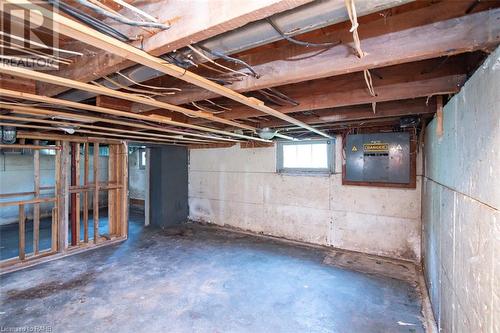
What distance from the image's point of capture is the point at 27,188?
604cm

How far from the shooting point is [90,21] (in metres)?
0.89

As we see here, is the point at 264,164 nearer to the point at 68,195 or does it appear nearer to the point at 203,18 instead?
the point at 68,195

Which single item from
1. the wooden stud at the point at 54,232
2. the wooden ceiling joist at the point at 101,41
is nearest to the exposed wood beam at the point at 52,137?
the wooden stud at the point at 54,232

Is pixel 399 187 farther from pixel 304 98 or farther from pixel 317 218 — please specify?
pixel 304 98

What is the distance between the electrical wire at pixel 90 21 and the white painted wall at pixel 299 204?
12.5ft

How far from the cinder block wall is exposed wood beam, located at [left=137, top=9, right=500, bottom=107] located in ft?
0.39

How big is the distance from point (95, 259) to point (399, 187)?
466cm

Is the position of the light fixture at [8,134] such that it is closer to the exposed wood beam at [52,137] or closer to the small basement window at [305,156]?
the exposed wood beam at [52,137]

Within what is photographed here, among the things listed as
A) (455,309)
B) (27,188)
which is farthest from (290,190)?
(27,188)

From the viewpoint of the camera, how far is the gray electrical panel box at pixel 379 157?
3564mm

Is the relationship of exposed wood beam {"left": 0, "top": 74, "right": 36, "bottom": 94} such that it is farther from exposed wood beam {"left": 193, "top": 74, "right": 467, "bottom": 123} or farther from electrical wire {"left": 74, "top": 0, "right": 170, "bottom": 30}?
exposed wood beam {"left": 193, "top": 74, "right": 467, "bottom": 123}

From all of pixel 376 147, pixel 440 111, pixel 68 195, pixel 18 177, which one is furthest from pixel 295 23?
pixel 18 177

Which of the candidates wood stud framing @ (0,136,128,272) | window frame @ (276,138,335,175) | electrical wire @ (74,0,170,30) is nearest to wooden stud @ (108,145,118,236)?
wood stud framing @ (0,136,128,272)

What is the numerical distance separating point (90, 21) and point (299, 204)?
4.20 metres
